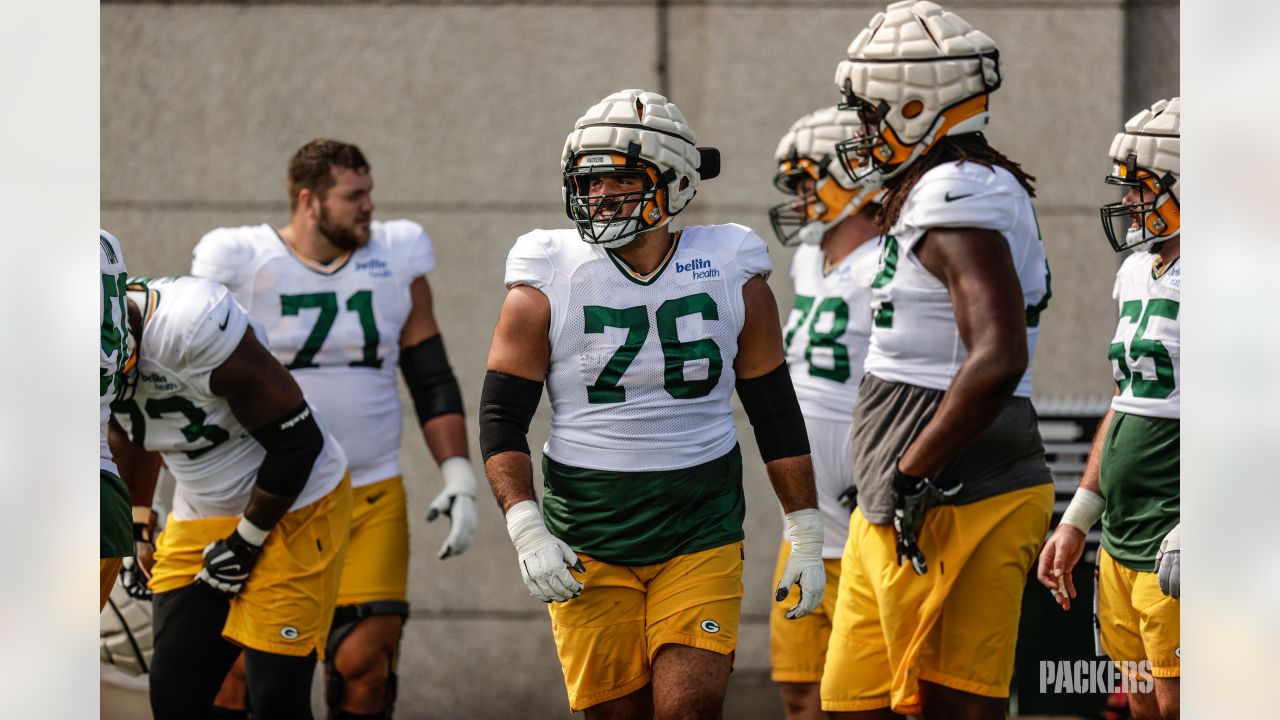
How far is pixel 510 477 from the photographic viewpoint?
402cm

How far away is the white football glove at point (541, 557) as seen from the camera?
3.88m

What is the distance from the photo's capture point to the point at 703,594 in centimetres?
405

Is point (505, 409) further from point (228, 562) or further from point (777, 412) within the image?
point (228, 562)

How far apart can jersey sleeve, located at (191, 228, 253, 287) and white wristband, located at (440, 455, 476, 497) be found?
0.98 m

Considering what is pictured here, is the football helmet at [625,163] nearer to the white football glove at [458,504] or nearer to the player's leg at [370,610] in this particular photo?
the white football glove at [458,504]

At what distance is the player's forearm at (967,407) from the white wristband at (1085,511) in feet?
1.89

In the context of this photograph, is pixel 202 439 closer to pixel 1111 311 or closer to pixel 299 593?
pixel 299 593

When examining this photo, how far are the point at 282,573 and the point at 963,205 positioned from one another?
231 centimetres

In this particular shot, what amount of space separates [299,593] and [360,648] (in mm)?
723

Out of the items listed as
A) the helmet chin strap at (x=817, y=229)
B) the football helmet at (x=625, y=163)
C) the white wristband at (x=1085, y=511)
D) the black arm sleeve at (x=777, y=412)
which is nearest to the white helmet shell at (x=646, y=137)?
the football helmet at (x=625, y=163)

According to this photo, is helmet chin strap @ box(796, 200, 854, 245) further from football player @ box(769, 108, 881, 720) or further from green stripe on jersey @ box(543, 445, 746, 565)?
green stripe on jersey @ box(543, 445, 746, 565)

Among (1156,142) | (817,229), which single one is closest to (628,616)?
(1156,142)
